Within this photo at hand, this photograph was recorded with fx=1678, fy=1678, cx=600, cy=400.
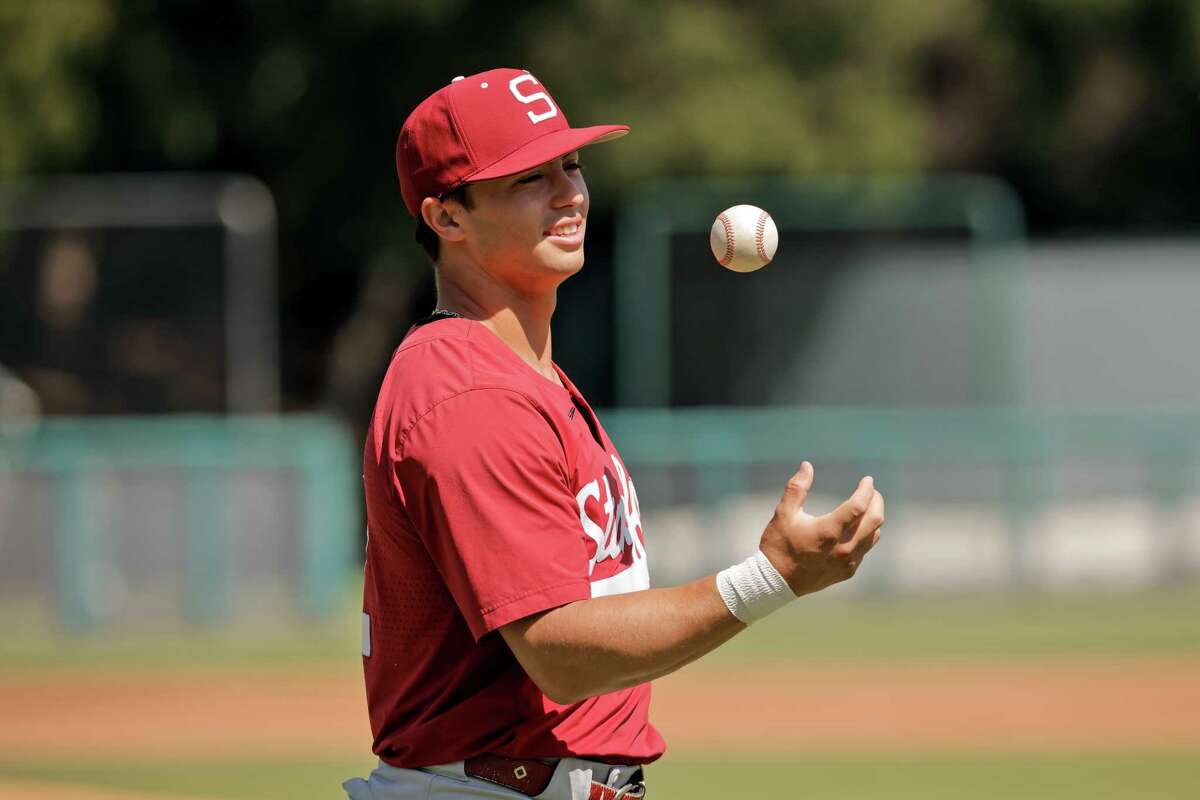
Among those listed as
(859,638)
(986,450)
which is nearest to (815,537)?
(859,638)

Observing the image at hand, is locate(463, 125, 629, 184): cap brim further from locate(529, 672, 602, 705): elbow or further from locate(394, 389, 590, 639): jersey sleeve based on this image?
locate(529, 672, 602, 705): elbow

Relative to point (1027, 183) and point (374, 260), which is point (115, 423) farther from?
point (1027, 183)

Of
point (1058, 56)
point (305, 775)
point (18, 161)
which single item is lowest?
point (305, 775)

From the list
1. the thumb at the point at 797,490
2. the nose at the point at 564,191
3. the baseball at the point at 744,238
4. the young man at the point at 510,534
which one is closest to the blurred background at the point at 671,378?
the baseball at the point at 744,238

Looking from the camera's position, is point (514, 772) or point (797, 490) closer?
point (797, 490)

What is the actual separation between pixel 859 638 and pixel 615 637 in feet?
36.6

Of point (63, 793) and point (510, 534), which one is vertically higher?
point (510, 534)

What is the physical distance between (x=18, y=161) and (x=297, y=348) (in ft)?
16.0

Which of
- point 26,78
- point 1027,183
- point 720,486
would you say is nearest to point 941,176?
point 1027,183

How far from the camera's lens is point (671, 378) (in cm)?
1731

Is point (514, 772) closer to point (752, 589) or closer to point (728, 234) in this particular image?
point (752, 589)

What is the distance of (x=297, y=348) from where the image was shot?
21.3 meters

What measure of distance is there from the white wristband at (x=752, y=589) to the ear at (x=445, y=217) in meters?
0.86

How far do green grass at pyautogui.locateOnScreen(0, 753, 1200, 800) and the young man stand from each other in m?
5.22
